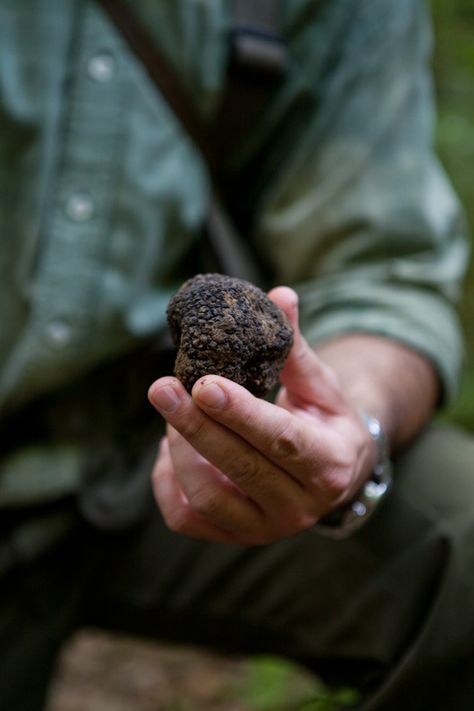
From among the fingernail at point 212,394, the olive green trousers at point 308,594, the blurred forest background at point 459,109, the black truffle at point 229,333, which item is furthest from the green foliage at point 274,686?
the fingernail at point 212,394

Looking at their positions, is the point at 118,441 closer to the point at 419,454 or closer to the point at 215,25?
the point at 419,454

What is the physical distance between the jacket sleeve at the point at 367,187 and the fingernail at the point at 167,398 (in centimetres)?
105

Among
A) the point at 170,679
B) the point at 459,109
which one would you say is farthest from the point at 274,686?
the point at 459,109

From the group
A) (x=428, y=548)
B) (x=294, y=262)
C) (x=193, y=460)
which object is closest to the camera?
(x=193, y=460)

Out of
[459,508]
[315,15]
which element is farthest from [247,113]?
[459,508]

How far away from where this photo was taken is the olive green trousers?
170 cm

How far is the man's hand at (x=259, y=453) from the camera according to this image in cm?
102

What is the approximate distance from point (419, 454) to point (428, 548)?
0.84 feet

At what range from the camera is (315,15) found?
2.10 m

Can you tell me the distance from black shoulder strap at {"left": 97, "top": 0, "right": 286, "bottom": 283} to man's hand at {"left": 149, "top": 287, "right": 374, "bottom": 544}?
0.71 meters

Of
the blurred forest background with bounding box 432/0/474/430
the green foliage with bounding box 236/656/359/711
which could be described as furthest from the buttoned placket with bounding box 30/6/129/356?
the blurred forest background with bounding box 432/0/474/430

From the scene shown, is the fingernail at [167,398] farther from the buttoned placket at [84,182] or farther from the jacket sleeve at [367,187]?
the jacket sleeve at [367,187]

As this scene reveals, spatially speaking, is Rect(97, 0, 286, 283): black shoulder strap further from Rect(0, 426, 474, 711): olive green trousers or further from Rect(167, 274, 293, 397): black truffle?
Rect(167, 274, 293, 397): black truffle

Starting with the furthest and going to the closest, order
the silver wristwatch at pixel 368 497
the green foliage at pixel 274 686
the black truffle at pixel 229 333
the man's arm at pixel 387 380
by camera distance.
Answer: the green foliage at pixel 274 686 < the man's arm at pixel 387 380 < the silver wristwatch at pixel 368 497 < the black truffle at pixel 229 333
